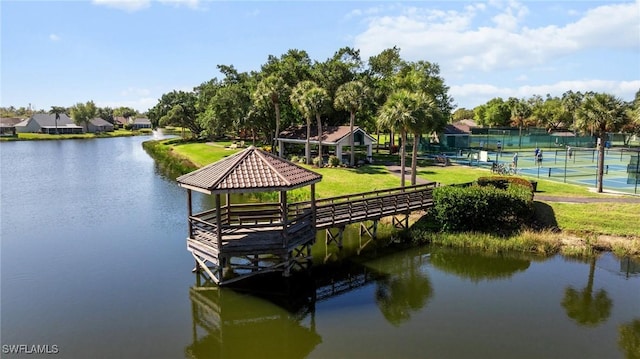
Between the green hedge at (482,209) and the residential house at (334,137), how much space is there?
Result: 23.3m

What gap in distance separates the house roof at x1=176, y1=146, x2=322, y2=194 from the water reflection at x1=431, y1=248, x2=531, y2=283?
744 cm

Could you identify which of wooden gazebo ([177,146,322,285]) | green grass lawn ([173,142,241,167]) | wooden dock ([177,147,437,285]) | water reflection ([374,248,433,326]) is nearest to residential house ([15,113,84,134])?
green grass lawn ([173,142,241,167])

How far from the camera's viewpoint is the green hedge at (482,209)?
74.8ft

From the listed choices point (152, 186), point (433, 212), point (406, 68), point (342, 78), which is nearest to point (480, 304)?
point (433, 212)

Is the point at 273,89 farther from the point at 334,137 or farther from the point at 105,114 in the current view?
the point at 105,114

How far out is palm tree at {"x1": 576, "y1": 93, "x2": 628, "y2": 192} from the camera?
27734 mm

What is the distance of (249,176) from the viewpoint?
1688cm

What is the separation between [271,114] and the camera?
55906 mm

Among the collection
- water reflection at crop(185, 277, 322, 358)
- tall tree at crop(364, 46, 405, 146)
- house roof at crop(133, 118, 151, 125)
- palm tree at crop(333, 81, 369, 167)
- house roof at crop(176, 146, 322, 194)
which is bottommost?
water reflection at crop(185, 277, 322, 358)

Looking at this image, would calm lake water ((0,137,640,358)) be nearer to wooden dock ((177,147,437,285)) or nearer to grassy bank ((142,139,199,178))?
wooden dock ((177,147,437,285))

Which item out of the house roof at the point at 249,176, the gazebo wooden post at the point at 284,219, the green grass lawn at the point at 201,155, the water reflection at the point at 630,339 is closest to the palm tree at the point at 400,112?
the house roof at the point at 249,176

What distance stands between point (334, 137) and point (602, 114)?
25339mm

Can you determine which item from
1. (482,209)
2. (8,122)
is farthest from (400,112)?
(8,122)

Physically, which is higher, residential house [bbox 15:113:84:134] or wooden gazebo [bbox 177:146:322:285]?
residential house [bbox 15:113:84:134]
